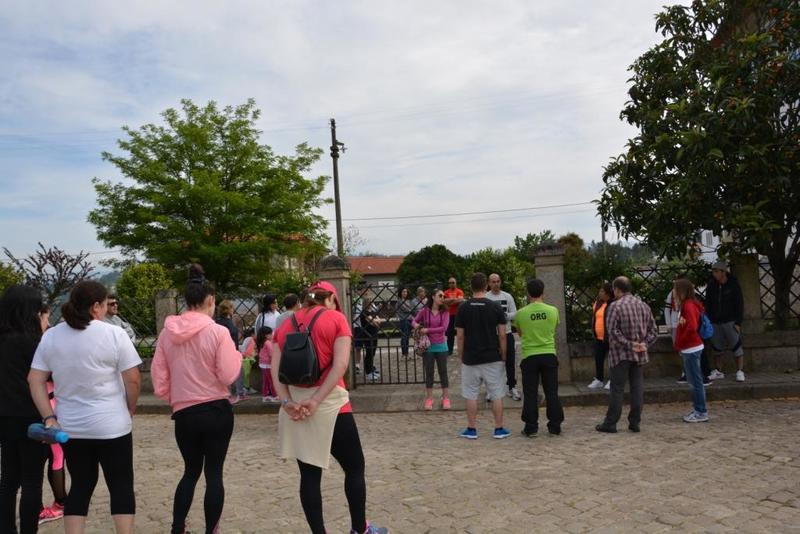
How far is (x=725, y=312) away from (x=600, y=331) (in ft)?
6.17

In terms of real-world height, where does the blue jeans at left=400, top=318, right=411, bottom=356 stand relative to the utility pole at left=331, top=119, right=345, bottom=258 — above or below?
below

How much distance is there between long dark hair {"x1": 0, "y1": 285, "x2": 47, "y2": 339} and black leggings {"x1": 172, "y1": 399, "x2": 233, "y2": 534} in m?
1.13

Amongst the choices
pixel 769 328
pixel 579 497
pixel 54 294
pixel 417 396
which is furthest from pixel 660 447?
pixel 54 294

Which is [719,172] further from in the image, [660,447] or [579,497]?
[579,497]

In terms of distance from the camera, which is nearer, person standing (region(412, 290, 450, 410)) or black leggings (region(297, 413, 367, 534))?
black leggings (region(297, 413, 367, 534))

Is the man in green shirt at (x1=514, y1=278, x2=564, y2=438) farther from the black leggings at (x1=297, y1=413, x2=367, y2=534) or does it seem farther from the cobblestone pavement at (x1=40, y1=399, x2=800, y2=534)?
the black leggings at (x1=297, y1=413, x2=367, y2=534)

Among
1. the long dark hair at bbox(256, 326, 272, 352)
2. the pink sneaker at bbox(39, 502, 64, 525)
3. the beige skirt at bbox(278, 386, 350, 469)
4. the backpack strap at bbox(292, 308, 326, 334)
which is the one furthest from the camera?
the long dark hair at bbox(256, 326, 272, 352)

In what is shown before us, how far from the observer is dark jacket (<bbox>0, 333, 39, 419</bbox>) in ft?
13.9

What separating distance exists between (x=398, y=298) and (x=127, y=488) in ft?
26.8

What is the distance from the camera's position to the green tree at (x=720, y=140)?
897cm

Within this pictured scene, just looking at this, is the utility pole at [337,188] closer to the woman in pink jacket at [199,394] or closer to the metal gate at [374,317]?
the metal gate at [374,317]

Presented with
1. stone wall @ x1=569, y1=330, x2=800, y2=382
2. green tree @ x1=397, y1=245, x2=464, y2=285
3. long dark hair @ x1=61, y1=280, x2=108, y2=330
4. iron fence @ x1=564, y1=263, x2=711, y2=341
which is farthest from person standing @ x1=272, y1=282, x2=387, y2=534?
green tree @ x1=397, y1=245, x2=464, y2=285

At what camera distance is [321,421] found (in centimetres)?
401

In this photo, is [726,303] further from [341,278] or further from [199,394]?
[199,394]
